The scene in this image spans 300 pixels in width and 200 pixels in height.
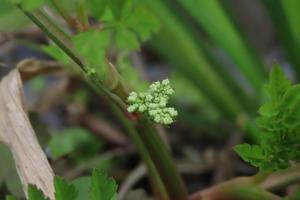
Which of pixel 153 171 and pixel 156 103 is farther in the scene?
pixel 153 171

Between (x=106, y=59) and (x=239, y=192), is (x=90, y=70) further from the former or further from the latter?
(x=239, y=192)

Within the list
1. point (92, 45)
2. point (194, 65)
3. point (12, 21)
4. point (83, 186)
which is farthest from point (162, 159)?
point (194, 65)

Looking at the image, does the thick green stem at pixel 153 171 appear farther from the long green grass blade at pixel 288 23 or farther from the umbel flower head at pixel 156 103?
the long green grass blade at pixel 288 23

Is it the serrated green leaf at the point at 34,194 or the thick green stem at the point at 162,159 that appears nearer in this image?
the serrated green leaf at the point at 34,194

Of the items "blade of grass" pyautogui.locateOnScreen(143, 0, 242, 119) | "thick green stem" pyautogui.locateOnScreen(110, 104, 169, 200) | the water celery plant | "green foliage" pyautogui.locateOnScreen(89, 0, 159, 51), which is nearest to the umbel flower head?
the water celery plant

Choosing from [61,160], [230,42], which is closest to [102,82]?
[61,160]

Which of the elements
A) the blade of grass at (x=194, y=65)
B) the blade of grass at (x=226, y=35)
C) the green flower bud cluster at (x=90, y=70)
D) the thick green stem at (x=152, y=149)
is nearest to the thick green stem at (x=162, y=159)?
the thick green stem at (x=152, y=149)
